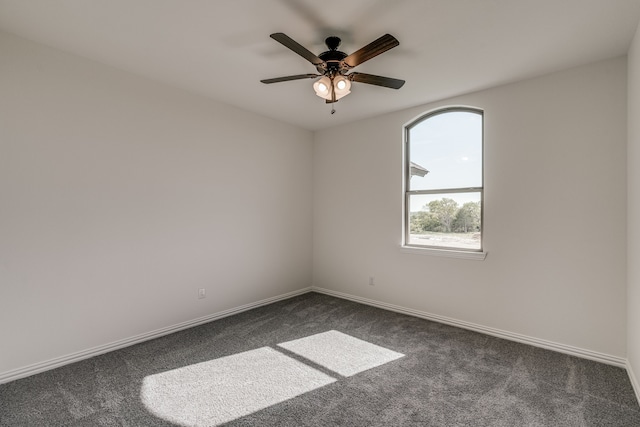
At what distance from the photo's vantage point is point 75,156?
255cm

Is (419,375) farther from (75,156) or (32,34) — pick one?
(32,34)

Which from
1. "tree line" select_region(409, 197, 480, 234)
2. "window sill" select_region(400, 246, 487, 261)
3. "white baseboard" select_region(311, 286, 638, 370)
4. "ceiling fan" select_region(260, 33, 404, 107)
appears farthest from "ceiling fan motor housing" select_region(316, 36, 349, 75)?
"white baseboard" select_region(311, 286, 638, 370)

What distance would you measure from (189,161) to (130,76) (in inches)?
37.5

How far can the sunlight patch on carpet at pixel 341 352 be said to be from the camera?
249 cm

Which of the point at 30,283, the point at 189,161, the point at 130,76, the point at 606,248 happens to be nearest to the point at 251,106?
the point at 189,161

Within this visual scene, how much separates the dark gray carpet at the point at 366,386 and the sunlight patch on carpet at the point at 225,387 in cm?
2

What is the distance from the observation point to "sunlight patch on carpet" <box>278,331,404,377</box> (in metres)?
2.49

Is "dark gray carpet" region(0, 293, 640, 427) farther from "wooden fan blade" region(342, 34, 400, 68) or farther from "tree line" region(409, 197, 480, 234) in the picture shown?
"wooden fan blade" region(342, 34, 400, 68)

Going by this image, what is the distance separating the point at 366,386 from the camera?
2188 mm

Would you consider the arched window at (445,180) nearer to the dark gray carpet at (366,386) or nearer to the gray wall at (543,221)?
the gray wall at (543,221)

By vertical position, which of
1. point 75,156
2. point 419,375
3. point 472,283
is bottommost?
point 419,375

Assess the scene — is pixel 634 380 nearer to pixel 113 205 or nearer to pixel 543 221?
pixel 543 221

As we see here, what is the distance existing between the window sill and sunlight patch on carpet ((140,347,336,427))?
1.94 meters

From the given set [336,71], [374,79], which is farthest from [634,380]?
[336,71]
